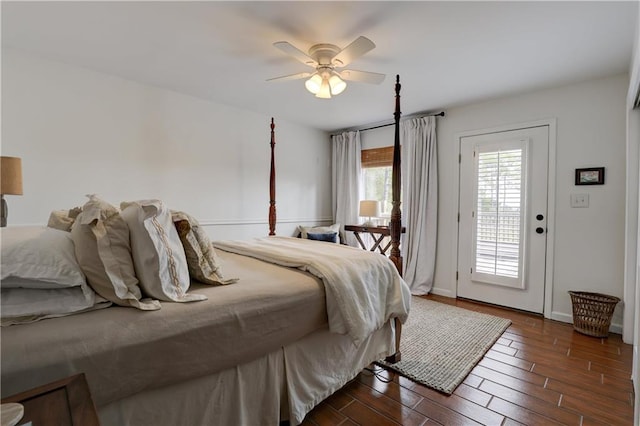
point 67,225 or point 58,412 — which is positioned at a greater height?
point 67,225

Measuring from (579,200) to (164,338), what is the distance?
3.71 meters

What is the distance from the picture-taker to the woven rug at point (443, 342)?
2.08m

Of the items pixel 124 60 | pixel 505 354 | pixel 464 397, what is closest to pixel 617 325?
pixel 505 354

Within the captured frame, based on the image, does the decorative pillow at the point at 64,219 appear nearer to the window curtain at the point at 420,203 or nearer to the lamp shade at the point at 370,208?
the lamp shade at the point at 370,208

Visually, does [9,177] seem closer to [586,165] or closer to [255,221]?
[255,221]

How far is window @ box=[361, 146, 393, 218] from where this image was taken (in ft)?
14.9

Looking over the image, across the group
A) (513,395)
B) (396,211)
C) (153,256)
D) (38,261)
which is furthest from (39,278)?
(513,395)

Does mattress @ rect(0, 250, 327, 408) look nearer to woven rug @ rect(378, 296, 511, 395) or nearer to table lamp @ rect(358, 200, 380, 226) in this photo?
woven rug @ rect(378, 296, 511, 395)

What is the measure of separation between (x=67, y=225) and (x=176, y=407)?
1091 millimetres

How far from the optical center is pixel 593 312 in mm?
2727

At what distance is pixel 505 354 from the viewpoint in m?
2.40

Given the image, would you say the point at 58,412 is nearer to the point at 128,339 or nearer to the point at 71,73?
the point at 128,339

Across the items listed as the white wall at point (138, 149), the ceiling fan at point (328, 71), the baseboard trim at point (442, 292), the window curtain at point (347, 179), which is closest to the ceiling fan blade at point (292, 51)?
the ceiling fan at point (328, 71)

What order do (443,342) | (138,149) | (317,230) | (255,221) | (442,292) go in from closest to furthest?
(443,342) → (138,149) → (442,292) → (255,221) → (317,230)
